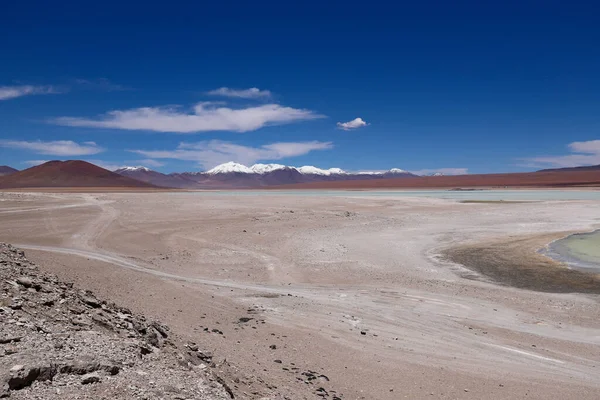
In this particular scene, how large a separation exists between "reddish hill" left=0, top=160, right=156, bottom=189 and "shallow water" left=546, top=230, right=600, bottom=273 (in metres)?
135

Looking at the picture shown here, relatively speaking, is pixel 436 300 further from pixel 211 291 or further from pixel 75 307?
pixel 75 307

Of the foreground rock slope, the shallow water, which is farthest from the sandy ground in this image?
the shallow water

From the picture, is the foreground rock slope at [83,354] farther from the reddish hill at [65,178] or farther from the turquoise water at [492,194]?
the reddish hill at [65,178]

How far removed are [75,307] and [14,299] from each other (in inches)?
31.0

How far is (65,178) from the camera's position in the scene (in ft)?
461

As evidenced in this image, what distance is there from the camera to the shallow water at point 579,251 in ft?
50.1

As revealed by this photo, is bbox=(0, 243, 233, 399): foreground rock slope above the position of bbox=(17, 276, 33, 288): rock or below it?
below

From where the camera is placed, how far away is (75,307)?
227 inches

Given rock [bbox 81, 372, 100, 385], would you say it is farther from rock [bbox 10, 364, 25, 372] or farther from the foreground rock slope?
rock [bbox 10, 364, 25, 372]

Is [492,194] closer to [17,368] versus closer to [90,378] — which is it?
[90,378]

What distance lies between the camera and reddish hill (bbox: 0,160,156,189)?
5261 inches

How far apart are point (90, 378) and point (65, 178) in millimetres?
155443

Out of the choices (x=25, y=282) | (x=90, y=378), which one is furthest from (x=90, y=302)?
(x=90, y=378)

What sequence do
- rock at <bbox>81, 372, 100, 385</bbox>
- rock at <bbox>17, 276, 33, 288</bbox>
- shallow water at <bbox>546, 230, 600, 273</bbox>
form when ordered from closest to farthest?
1. rock at <bbox>81, 372, 100, 385</bbox>
2. rock at <bbox>17, 276, 33, 288</bbox>
3. shallow water at <bbox>546, 230, 600, 273</bbox>
